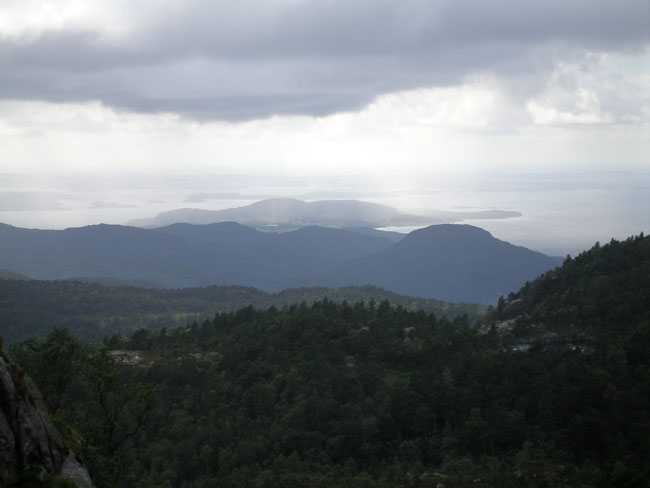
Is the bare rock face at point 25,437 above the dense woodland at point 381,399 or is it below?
above

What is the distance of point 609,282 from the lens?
80.7m

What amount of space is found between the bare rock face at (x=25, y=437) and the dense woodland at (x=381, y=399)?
5696 mm

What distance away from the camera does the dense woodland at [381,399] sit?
119 feet

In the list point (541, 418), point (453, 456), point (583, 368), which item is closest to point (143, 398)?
point (453, 456)

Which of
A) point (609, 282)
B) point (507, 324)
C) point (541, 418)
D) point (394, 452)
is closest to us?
point (541, 418)

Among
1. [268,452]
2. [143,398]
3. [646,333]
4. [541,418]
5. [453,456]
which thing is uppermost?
[646,333]

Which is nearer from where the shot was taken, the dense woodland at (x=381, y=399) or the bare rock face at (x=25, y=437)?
the bare rock face at (x=25, y=437)

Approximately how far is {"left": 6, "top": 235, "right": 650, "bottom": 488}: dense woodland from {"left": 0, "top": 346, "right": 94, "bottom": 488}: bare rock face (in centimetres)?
570

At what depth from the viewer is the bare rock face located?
63.5 feet

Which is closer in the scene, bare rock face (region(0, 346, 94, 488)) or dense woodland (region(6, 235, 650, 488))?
bare rock face (region(0, 346, 94, 488))

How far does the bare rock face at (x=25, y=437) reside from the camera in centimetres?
1936

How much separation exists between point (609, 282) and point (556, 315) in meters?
9.65

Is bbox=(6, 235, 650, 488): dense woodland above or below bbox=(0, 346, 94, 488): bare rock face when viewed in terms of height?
below

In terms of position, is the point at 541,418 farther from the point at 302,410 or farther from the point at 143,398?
the point at 143,398
